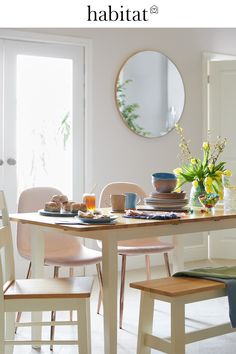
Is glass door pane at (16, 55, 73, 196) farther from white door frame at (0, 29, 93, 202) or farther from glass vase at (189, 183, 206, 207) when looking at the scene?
glass vase at (189, 183, 206, 207)

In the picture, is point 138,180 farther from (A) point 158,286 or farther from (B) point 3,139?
Answer: (A) point 158,286

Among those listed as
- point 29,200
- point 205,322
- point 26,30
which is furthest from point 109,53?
point 205,322

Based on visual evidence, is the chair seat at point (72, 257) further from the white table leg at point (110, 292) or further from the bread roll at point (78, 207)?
the white table leg at point (110, 292)

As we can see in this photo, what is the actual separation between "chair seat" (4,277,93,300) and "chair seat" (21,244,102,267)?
729 mm

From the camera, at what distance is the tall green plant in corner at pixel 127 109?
5.78 meters

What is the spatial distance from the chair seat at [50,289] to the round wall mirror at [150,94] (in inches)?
118

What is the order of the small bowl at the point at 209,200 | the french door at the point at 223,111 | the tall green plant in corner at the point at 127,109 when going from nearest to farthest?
the small bowl at the point at 209,200, the tall green plant in corner at the point at 127,109, the french door at the point at 223,111

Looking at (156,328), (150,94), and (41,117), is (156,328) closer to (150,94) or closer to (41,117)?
(41,117)

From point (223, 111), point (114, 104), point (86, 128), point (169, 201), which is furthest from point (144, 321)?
point (223, 111)

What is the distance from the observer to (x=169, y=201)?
3633 mm

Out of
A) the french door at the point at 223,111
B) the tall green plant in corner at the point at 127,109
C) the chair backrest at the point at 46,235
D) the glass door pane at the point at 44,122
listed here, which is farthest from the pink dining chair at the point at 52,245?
the french door at the point at 223,111

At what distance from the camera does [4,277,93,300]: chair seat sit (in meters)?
2.77
